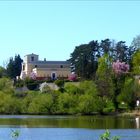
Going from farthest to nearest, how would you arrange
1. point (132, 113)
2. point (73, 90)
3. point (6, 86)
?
point (6, 86), point (73, 90), point (132, 113)

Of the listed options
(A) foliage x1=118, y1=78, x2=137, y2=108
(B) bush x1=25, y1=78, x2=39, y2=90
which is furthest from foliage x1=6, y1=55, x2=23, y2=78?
(A) foliage x1=118, y1=78, x2=137, y2=108

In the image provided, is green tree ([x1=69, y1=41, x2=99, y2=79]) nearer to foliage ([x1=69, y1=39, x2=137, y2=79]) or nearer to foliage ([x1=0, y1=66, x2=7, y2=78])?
foliage ([x1=69, y1=39, x2=137, y2=79])

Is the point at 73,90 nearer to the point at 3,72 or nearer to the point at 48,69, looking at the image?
the point at 48,69

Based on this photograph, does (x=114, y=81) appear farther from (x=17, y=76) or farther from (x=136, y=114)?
(x=17, y=76)

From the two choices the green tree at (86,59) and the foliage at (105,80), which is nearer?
the foliage at (105,80)

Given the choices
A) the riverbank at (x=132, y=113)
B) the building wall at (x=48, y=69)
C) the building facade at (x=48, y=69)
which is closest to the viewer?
the riverbank at (x=132, y=113)

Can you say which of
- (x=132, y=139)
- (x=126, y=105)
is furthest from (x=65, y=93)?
(x=132, y=139)

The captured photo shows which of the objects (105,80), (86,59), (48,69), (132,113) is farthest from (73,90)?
(48,69)

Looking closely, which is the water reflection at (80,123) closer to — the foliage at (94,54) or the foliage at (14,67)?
the foliage at (94,54)

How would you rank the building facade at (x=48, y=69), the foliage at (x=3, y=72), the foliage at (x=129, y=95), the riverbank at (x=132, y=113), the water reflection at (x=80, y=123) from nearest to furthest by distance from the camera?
the water reflection at (x=80, y=123) < the riverbank at (x=132, y=113) < the foliage at (x=129, y=95) < the foliage at (x=3, y=72) < the building facade at (x=48, y=69)

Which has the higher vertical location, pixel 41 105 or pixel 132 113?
pixel 41 105

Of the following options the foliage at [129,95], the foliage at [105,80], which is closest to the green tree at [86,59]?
the foliage at [105,80]

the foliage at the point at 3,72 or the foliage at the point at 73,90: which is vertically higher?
the foliage at the point at 3,72

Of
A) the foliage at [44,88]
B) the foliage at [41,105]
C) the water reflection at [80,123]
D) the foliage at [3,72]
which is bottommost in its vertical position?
the water reflection at [80,123]
